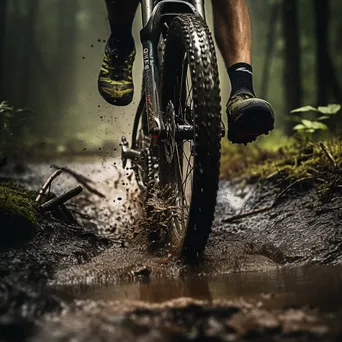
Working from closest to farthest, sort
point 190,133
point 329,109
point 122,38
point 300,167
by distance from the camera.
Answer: point 190,133, point 122,38, point 300,167, point 329,109

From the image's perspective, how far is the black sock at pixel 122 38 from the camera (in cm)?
301

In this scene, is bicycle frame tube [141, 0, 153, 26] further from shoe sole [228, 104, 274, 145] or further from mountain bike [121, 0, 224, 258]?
shoe sole [228, 104, 274, 145]

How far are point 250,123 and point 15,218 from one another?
50.1 inches

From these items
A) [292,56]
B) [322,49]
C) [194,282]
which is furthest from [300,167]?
[292,56]

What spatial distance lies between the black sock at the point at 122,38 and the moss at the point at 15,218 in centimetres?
106

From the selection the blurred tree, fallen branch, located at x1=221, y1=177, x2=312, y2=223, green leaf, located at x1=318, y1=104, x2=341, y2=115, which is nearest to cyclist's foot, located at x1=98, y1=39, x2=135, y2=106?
fallen branch, located at x1=221, y1=177, x2=312, y2=223

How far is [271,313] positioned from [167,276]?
32.4 inches

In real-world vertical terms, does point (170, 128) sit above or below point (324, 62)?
below

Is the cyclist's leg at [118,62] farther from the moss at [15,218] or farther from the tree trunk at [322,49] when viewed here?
the tree trunk at [322,49]

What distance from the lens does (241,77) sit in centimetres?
274

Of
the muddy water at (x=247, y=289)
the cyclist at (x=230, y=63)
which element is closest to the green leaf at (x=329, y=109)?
the cyclist at (x=230, y=63)

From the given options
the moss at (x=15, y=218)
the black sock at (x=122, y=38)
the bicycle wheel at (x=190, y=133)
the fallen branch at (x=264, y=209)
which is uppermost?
the black sock at (x=122, y=38)

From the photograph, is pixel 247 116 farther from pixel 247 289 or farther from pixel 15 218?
pixel 15 218

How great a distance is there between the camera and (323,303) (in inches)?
61.4
